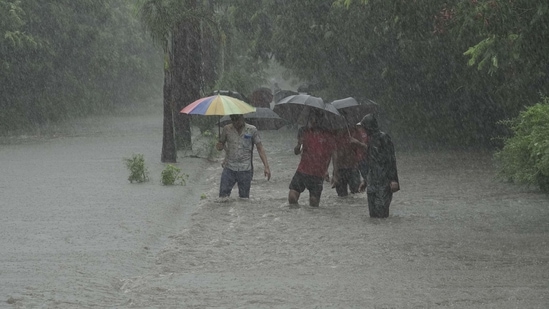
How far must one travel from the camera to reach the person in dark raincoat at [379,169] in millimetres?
14352

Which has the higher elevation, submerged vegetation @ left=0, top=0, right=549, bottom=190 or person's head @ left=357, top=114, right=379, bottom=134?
submerged vegetation @ left=0, top=0, right=549, bottom=190

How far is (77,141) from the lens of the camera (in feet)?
125

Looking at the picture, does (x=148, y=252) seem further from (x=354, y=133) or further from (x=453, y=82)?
(x=453, y=82)

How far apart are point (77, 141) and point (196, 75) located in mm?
10125

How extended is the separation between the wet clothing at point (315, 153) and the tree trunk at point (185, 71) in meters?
12.5

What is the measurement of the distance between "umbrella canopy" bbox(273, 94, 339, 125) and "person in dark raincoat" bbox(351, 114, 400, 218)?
4.96ft

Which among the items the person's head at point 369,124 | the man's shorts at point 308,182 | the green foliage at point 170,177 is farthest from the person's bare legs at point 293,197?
the green foliage at point 170,177

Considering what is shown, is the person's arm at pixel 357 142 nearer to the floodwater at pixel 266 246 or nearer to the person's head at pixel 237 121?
the floodwater at pixel 266 246

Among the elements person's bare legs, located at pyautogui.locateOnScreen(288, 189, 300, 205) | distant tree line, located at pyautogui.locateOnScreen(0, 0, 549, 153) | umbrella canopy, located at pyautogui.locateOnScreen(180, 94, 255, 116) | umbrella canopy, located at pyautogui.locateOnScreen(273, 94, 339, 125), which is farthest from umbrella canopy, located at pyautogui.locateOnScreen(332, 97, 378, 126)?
person's bare legs, located at pyautogui.locateOnScreen(288, 189, 300, 205)

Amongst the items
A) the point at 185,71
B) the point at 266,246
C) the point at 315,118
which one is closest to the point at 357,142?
the point at 315,118

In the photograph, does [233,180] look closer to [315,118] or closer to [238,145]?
[238,145]

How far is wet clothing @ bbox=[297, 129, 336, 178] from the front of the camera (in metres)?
15.8

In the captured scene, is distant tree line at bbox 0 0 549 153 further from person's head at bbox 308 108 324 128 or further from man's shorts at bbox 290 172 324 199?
man's shorts at bbox 290 172 324 199

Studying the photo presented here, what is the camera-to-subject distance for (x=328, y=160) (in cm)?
1590
